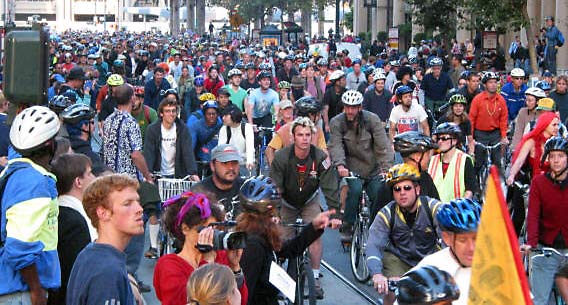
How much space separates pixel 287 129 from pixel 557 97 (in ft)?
19.6

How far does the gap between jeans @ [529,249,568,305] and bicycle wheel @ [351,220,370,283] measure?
2927mm

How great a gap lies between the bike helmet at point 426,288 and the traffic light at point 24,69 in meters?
3.69

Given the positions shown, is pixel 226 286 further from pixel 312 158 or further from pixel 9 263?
pixel 312 158

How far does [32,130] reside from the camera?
628 centimetres

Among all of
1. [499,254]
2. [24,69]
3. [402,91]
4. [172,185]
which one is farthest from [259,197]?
[402,91]

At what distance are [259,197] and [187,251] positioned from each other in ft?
3.84

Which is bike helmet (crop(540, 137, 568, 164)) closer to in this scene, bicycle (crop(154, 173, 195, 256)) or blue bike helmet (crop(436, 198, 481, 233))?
blue bike helmet (crop(436, 198, 481, 233))

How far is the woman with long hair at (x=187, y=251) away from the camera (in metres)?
5.72

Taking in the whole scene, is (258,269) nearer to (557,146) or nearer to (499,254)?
(499,254)

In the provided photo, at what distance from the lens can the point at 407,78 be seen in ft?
69.6

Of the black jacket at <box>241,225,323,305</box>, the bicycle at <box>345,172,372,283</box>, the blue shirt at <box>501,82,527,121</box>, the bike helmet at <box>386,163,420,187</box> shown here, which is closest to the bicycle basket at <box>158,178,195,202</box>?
the bicycle at <box>345,172,372,283</box>

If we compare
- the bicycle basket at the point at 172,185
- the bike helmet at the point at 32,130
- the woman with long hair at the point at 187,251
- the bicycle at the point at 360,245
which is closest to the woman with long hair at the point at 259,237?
the woman with long hair at the point at 187,251

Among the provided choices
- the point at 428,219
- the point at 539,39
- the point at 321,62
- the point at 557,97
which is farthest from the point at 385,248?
the point at 539,39

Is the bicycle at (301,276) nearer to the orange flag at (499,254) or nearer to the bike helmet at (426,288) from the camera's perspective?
the bike helmet at (426,288)
